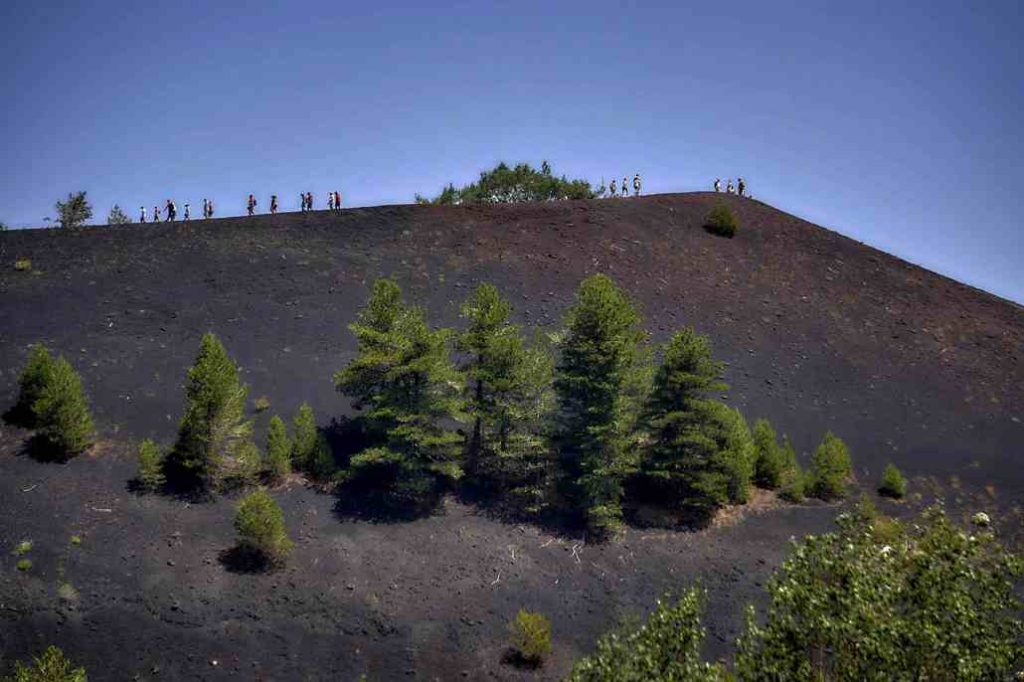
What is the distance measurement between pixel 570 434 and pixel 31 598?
1594 centimetres

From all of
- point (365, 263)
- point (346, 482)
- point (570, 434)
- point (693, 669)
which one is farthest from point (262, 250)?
point (693, 669)

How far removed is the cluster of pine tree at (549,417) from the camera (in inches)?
894

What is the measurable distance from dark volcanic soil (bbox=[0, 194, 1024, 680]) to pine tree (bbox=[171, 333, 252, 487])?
140 cm

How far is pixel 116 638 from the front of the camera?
1650cm

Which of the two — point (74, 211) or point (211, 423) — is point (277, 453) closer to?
point (211, 423)

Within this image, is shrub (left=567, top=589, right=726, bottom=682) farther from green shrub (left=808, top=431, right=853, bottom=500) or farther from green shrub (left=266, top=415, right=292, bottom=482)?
green shrub (left=808, top=431, right=853, bottom=500)

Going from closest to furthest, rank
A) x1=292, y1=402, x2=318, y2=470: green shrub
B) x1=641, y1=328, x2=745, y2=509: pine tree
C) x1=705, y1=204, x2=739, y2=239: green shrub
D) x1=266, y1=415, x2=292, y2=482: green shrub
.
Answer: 1. x1=266, y1=415, x2=292, y2=482: green shrub
2. x1=641, y1=328, x2=745, y2=509: pine tree
3. x1=292, y1=402, x2=318, y2=470: green shrub
4. x1=705, y1=204, x2=739, y2=239: green shrub

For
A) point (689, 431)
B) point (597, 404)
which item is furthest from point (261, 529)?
point (689, 431)

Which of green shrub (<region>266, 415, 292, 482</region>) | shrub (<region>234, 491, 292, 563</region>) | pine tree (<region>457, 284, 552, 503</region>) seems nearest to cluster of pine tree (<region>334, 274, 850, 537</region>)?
pine tree (<region>457, 284, 552, 503</region>)

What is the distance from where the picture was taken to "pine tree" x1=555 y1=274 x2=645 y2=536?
2252cm

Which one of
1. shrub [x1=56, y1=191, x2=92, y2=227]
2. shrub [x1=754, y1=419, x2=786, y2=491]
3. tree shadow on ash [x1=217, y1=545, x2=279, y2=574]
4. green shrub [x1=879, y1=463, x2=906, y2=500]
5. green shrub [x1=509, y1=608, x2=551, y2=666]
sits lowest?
green shrub [x1=509, y1=608, x2=551, y2=666]

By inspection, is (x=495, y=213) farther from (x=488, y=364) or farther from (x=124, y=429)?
(x=124, y=429)

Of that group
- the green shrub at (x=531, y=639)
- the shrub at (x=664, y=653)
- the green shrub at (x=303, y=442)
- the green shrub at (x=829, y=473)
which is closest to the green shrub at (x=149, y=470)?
the green shrub at (x=303, y=442)

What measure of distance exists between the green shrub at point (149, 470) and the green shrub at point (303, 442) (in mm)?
4290
